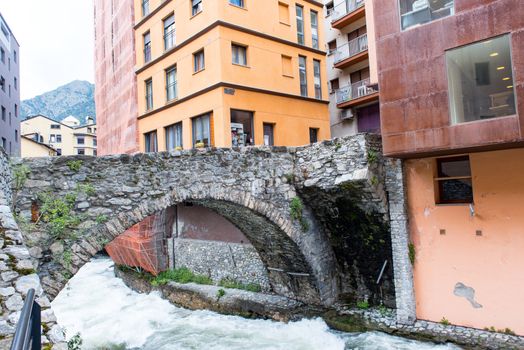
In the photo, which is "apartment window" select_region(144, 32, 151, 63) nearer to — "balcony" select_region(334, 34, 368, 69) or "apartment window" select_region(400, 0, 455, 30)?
"balcony" select_region(334, 34, 368, 69)

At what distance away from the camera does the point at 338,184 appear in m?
8.61

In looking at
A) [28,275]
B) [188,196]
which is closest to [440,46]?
[188,196]

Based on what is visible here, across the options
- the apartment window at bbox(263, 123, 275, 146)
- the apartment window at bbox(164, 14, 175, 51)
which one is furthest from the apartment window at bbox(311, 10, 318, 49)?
the apartment window at bbox(164, 14, 175, 51)

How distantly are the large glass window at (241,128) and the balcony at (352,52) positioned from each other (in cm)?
773

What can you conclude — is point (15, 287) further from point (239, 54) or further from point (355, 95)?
point (355, 95)

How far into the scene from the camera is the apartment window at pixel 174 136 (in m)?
13.4

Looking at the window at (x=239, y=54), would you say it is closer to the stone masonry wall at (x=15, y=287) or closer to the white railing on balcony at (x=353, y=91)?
the white railing on balcony at (x=353, y=91)

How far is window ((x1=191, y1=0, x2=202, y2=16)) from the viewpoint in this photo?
12359mm

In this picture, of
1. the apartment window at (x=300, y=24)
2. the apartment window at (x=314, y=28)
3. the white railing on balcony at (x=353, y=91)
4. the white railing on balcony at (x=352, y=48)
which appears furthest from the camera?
the white railing on balcony at (x=352, y=48)

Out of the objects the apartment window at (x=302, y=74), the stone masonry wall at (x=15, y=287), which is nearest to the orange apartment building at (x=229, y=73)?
the apartment window at (x=302, y=74)

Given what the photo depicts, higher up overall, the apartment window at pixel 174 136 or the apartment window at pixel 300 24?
the apartment window at pixel 300 24

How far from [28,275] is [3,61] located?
24.8 meters

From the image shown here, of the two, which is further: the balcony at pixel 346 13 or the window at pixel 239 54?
the balcony at pixel 346 13

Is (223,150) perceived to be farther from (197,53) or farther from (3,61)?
(3,61)
